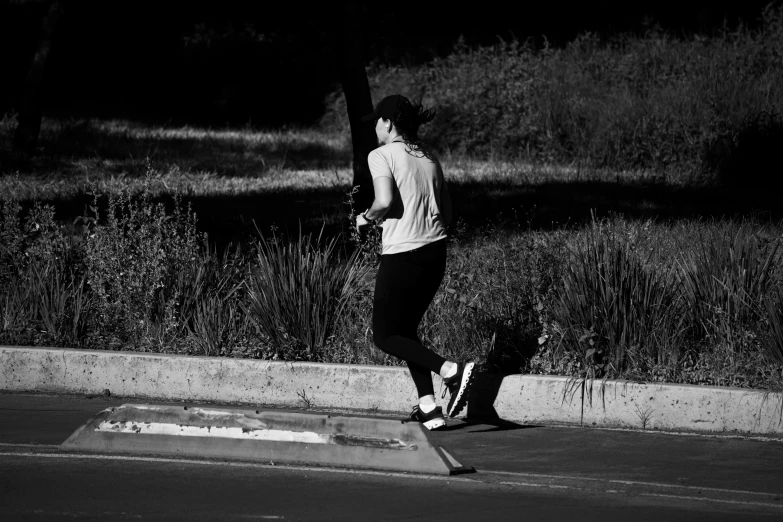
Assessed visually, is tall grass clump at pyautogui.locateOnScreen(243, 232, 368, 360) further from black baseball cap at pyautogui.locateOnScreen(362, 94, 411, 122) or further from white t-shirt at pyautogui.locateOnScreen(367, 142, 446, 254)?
black baseball cap at pyautogui.locateOnScreen(362, 94, 411, 122)

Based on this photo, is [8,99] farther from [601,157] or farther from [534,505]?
[534,505]

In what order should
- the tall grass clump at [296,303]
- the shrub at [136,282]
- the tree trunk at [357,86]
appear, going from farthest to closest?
the tree trunk at [357,86], the shrub at [136,282], the tall grass clump at [296,303]

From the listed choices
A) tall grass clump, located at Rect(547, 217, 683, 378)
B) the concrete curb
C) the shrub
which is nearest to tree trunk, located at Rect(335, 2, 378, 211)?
the shrub

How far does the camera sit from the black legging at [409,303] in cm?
662

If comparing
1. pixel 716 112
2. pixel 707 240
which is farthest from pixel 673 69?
pixel 707 240

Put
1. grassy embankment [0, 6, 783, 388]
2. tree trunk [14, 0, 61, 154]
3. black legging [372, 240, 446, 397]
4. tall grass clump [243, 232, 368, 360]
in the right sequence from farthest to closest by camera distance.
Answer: tree trunk [14, 0, 61, 154]
tall grass clump [243, 232, 368, 360]
grassy embankment [0, 6, 783, 388]
black legging [372, 240, 446, 397]

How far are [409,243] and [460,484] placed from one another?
1470 mm

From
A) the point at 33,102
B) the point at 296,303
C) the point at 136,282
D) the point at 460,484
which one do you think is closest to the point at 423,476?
the point at 460,484

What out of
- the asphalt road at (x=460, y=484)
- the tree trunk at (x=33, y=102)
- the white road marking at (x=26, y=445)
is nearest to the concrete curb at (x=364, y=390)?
the asphalt road at (x=460, y=484)

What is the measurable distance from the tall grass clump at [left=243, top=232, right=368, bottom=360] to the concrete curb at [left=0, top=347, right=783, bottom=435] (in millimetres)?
387

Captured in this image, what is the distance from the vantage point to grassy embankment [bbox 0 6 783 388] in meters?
7.54

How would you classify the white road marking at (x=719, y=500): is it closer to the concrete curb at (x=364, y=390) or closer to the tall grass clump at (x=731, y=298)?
the concrete curb at (x=364, y=390)

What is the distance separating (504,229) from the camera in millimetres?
11102

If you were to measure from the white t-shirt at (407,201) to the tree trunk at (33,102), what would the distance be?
11112 millimetres
